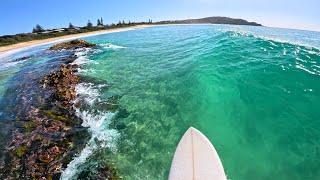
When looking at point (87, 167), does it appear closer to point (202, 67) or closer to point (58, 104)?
point (58, 104)

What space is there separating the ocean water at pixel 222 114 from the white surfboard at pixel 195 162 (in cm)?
118

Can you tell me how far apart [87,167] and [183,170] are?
3.74m

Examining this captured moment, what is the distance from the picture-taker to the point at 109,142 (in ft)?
37.5

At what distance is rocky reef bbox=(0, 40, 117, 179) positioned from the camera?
33.3ft

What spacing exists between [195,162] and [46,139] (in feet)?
22.5

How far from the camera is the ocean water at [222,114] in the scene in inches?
383

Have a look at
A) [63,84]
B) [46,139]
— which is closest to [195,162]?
[46,139]

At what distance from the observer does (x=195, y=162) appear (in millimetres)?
8188

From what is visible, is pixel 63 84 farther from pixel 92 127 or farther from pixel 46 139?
pixel 46 139

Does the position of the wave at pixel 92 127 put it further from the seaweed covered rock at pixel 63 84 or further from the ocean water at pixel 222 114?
the seaweed covered rock at pixel 63 84

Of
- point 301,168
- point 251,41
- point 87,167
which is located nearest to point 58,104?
point 87,167

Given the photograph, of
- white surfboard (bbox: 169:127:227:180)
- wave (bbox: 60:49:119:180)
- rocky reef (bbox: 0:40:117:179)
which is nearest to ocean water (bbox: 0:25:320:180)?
wave (bbox: 60:49:119:180)

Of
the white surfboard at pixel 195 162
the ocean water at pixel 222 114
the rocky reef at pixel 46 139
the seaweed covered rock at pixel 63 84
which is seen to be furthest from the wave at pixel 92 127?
the white surfboard at pixel 195 162

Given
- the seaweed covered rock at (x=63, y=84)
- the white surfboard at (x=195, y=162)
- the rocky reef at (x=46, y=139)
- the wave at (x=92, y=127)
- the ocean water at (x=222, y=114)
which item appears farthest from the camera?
the seaweed covered rock at (x=63, y=84)
